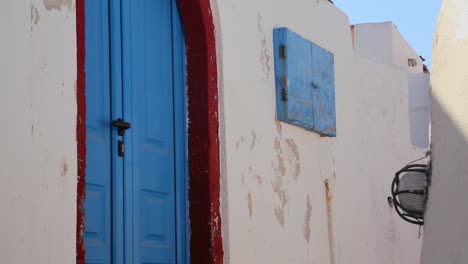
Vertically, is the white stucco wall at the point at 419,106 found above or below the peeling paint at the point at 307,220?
above

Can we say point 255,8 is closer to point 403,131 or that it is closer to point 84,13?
point 84,13

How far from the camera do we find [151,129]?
628 cm
